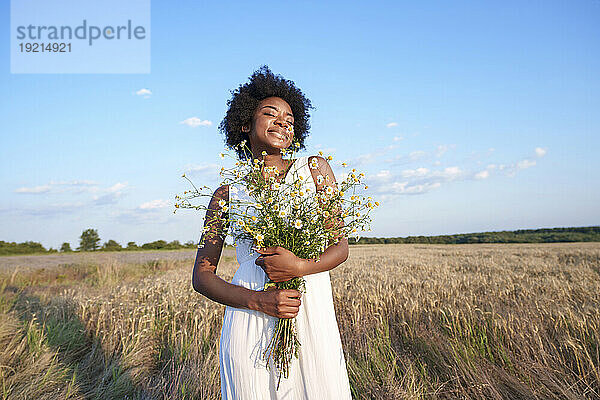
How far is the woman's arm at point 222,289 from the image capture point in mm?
1830

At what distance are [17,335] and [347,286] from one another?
4.83 meters

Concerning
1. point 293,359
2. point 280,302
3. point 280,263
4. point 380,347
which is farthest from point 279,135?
point 380,347

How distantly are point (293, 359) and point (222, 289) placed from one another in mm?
485

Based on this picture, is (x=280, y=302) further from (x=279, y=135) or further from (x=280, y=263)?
(x=279, y=135)

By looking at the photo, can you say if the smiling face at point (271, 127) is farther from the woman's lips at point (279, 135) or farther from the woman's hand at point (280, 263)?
the woman's hand at point (280, 263)

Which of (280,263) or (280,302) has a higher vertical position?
(280,263)

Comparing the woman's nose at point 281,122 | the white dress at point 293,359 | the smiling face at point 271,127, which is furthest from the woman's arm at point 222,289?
the woman's nose at point 281,122

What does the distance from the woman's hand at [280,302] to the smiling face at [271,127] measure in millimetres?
828

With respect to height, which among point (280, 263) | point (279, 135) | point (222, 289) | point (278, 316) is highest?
point (279, 135)

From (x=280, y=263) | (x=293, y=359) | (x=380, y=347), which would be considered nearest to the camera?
(x=280, y=263)

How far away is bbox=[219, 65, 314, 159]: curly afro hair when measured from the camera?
8.62 ft

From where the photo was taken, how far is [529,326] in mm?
4098

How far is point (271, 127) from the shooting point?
2.30 metres

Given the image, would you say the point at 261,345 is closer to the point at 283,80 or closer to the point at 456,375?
the point at 283,80
